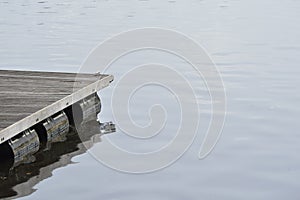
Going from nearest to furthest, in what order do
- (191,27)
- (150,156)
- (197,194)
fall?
(197,194)
(150,156)
(191,27)

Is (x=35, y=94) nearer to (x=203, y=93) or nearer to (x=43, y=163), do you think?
(x=43, y=163)

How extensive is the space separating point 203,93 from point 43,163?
3707mm

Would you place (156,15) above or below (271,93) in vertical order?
above

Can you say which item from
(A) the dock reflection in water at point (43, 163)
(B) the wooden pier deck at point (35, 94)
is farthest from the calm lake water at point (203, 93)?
(B) the wooden pier deck at point (35, 94)

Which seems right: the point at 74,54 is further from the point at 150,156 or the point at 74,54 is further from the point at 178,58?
the point at 150,156

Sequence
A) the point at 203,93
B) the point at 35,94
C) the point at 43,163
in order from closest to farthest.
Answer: the point at 43,163
the point at 35,94
the point at 203,93

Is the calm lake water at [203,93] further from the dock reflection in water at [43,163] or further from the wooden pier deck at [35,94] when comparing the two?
the wooden pier deck at [35,94]

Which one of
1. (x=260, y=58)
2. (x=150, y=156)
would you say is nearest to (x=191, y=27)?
(x=260, y=58)

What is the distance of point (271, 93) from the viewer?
1061 cm

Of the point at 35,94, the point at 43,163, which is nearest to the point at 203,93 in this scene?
the point at 35,94

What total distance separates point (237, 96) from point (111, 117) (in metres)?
2.07

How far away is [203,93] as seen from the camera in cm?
1043

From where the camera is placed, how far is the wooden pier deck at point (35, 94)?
6906mm

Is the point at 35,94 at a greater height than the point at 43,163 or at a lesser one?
greater
